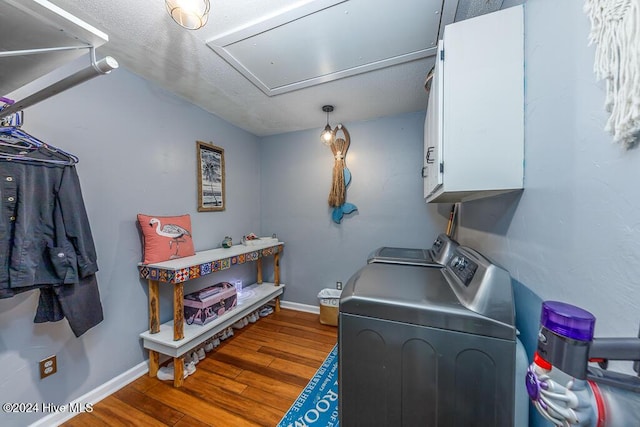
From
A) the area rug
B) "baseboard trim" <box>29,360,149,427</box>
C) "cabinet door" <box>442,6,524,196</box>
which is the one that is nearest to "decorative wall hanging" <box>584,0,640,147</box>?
"cabinet door" <box>442,6,524,196</box>

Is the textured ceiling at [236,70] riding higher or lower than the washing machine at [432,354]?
higher

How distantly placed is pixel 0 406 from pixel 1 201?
109 cm

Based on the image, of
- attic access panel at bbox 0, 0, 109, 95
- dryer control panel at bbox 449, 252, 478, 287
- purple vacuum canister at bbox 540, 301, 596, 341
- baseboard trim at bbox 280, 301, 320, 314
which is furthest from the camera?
baseboard trim at bbox 280, 301, 320, 314

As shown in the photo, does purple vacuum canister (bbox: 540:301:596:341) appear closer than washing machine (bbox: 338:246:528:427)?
Yes

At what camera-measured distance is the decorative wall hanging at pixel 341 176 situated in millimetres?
2742

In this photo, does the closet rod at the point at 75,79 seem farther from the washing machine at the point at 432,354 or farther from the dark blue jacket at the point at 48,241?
the washing machine at the point at 432,354

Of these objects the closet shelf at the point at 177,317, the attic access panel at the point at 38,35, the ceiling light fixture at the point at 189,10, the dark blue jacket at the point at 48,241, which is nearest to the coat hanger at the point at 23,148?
the dark blue jacket at the point at 48,241

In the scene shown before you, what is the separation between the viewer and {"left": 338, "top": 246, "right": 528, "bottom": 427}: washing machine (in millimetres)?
781

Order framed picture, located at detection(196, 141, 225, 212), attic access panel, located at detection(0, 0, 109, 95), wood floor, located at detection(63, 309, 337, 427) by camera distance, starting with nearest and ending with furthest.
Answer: attic access panel, located at detection(0, 0, 109, 95)
wood floor, located at detection(63, 309, 337, 427)
framed picture, located at detection(196, 141, 225, 212)

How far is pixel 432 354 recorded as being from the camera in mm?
851

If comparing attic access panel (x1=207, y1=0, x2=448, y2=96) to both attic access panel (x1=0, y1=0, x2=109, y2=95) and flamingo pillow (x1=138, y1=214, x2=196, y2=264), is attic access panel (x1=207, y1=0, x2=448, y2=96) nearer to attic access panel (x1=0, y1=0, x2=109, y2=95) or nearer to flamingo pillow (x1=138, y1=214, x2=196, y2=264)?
attic access panel (x1=0, y1=0, x2=109, y2=95)

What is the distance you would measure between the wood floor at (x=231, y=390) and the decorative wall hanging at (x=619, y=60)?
6.35 feet

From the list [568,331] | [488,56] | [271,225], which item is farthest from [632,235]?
[271,225]

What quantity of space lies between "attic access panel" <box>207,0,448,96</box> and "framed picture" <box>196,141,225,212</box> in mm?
966
